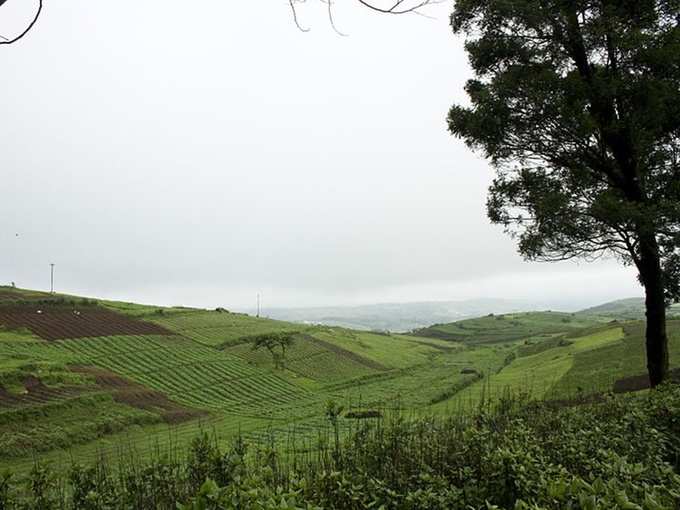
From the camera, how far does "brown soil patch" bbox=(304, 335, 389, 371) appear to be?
51.7m

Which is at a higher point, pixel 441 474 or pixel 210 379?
pixel 441 474

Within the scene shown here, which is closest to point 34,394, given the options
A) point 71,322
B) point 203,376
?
point 203,376

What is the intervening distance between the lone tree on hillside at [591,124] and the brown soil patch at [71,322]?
4151 cm

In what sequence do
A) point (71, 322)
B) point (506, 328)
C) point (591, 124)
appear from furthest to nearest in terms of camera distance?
point (506, 328) < point (71, 322) < point (591, 124)

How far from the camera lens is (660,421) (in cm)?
649

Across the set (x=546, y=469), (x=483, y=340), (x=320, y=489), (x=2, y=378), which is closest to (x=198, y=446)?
(x=320, y=489)

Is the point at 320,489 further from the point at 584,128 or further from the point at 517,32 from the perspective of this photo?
the point at 517,32

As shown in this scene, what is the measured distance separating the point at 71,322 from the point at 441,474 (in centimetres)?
4941

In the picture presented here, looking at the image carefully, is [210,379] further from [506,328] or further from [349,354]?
[506,328]

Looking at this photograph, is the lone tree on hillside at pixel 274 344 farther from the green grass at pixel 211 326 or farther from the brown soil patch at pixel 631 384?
the brown soil patch at pixel 631 384

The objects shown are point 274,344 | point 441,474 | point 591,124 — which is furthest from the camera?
point 274,344

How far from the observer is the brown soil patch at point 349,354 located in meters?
51.7

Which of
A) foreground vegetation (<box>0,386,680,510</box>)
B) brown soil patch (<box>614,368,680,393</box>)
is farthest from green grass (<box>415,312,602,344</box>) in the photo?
foreground vegetation (<box>0,386,680,510</box>)

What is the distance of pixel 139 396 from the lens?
3123 cm
